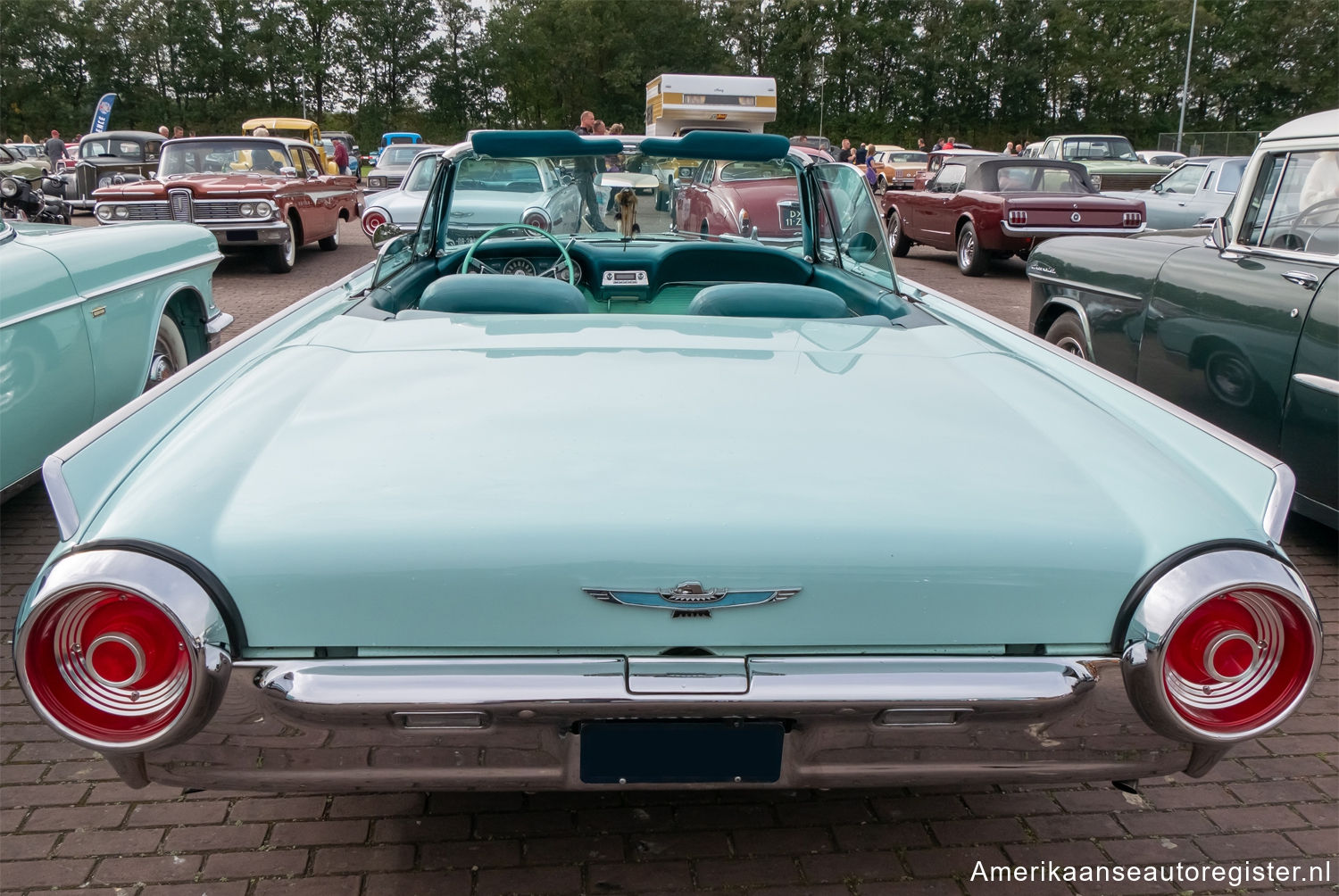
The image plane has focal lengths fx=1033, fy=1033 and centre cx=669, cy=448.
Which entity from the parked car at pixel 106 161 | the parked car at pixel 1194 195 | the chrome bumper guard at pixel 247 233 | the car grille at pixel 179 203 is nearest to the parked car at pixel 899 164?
the parked car at pixel 1194 195

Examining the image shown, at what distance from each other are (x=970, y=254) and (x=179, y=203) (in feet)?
29.5

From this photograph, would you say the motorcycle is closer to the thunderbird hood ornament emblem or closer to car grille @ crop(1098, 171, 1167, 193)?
the thunderbird hood ornament emblem

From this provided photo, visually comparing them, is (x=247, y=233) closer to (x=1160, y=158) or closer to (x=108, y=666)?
(x=108, y=666)

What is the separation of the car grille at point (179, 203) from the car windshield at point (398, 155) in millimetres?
9117

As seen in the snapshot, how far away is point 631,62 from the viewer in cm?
4900

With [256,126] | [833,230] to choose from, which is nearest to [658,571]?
[833,230]

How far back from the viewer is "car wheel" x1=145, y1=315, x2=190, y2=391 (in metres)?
4.77

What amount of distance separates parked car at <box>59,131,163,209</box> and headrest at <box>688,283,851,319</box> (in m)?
16.7

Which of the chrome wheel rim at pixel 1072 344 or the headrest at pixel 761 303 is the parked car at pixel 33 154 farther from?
the headrest at pixel 761 303

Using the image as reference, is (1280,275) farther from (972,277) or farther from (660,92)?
(660,92)

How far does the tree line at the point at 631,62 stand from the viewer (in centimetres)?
4594

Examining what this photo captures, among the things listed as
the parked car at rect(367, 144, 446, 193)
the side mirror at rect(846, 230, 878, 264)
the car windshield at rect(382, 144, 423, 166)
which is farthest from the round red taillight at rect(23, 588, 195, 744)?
the car windshield at rect(382, 144, 423, 166)

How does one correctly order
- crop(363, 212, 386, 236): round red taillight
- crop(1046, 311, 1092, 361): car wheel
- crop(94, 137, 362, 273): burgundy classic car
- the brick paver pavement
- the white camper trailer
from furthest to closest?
1. the white camper trailer
2. crop(363, 212, 386, 236): round red taillight
3. crop(94, 137, 362, 273): burgundy classic car
4. crop(1046, 311, 1092, 361): car wheel
5. the brick paver pavement

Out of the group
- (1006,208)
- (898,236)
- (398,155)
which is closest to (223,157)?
(398,155)
